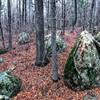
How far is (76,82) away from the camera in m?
12.7

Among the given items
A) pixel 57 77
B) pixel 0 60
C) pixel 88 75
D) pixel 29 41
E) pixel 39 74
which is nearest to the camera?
pixel 88 75

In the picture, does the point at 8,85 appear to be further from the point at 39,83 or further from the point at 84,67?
the point at 84,67

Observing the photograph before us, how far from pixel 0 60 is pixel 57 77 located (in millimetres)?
6790

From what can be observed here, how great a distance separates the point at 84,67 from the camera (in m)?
12.6

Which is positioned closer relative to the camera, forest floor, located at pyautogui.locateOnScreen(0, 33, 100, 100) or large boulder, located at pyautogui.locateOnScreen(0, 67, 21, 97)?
forest floor, located at pyautogui.locateOnScreen(0, 33, 100, 100)

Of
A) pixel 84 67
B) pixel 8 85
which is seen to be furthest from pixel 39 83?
pixel 84 67

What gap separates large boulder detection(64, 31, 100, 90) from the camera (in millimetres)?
12555

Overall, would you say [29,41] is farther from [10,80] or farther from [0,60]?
[10,80]

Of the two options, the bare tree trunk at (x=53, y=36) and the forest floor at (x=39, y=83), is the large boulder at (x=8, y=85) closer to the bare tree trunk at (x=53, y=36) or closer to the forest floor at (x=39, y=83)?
the forest floor at (x=39, y=83)

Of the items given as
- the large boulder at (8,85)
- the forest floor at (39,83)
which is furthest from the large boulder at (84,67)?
the large boulder at (8,85)

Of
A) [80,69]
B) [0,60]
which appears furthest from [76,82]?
[0,60]

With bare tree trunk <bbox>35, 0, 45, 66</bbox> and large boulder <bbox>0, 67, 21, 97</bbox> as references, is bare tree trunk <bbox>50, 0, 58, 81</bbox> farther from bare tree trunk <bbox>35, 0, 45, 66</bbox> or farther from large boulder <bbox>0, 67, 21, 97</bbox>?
bare tree trunk <bbox>35, 0, 45, 66</bbox>

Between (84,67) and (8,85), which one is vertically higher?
(84,67)

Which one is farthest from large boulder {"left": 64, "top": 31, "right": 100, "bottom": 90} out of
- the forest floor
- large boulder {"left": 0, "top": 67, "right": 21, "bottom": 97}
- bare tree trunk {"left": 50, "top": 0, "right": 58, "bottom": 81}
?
large boulder {"left": 0, "top": 67, "right": 21, "bottom": 97}
